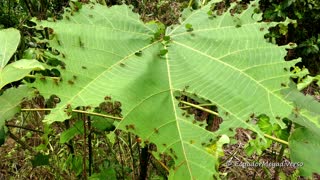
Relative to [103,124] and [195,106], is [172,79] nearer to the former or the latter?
[195,106]

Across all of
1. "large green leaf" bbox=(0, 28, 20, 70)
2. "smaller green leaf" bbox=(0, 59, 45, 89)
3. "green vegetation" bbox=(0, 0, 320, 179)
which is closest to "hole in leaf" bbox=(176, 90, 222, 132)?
"green vegetation" bbox=(0, 0, 320, 179)

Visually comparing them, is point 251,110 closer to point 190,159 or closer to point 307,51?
point 190,159

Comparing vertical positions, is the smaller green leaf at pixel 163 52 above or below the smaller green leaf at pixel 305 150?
above

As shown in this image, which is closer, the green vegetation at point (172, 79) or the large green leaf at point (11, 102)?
the green vegetation at point (172, 79)

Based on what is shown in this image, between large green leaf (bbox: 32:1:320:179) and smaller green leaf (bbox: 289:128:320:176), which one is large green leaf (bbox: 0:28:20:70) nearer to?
large green leaf (bbox: 32:1:320:179)

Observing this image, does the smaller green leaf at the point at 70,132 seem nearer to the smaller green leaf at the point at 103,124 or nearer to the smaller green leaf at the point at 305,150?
the smaller green leaf at the point at 103,124

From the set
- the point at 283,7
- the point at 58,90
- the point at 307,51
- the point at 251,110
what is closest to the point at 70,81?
the point at 58,90

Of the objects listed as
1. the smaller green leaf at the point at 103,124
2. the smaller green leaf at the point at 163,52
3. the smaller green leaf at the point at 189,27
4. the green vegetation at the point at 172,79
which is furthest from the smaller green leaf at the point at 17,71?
the smaller green leaf at the point at 103,124

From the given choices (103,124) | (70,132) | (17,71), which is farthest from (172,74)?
(70,132)
